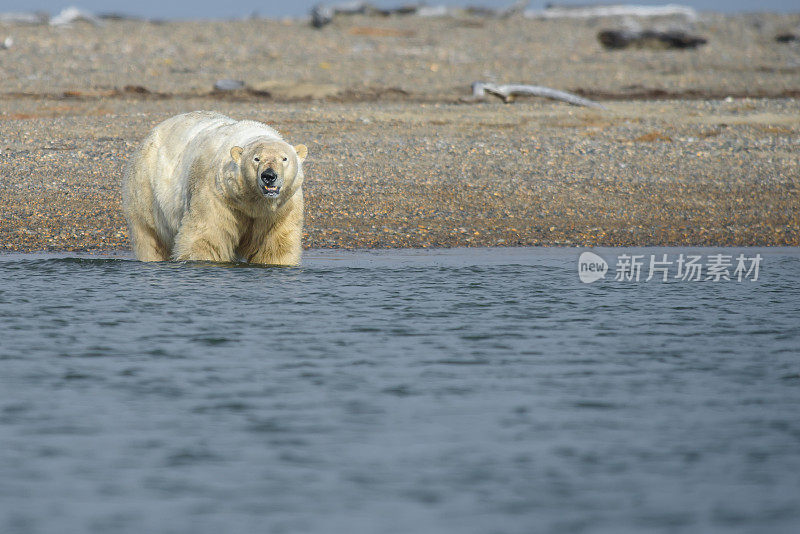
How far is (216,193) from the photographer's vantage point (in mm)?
9438

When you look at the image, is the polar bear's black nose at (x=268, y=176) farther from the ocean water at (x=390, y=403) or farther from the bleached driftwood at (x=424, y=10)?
the bleached driftwood at (x=424, y=10)

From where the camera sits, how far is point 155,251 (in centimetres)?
1056

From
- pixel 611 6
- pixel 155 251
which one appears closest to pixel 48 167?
pixel 155 251

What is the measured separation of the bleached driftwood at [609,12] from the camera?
40125mm

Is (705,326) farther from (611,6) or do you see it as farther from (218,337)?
(611,6)

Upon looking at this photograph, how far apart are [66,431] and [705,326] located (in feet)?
15.0

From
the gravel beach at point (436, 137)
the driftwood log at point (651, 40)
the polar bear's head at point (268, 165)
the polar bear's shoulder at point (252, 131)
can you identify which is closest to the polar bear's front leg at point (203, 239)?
the polar bear's head at point (268, 165)

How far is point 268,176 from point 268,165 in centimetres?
8

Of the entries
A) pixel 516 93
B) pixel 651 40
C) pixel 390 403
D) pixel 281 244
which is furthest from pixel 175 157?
pixel 651 40

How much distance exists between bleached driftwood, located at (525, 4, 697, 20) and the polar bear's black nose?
3220 cm

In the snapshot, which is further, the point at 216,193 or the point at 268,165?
the point at 216,193

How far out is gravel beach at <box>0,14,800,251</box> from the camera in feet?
43.8

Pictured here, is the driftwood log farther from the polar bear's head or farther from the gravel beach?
the polar bear's head

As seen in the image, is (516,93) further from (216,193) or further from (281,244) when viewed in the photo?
(216,193)
